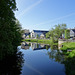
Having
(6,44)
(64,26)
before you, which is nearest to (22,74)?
(6,44)

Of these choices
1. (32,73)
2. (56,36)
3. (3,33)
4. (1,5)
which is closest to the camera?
(3,33)

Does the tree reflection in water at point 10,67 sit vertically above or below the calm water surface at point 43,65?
above

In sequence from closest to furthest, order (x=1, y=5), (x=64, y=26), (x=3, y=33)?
(x=3, y=33) < (x=1, y=5) < (x=64, y=26)

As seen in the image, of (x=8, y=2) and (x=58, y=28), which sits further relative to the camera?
(x=58, y=28)

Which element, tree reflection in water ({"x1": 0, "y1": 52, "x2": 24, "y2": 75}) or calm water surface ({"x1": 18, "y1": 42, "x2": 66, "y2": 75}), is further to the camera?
calm water surface ({"x1": 18, "y1": 42, "x2": 66, "y2": 75})

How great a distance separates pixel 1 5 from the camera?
9.48 metres

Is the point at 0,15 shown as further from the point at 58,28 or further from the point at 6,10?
the point at 58,28

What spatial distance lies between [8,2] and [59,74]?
11.5 m

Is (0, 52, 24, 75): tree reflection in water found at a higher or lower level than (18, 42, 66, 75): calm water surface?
higher

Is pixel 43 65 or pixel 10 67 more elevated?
pixel 10 67

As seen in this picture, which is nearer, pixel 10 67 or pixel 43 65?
pixel 10 67

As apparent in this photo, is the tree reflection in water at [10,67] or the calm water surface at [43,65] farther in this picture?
the calm water surface at [43,65]

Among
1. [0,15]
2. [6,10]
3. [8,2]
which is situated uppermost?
[8,2]

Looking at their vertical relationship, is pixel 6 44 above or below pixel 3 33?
below
